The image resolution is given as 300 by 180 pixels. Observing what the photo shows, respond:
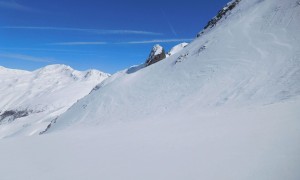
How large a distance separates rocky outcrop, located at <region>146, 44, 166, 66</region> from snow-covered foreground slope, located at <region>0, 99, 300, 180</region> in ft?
130

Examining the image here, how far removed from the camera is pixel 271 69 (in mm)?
21531

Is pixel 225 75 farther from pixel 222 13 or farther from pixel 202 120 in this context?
pixel 222 13

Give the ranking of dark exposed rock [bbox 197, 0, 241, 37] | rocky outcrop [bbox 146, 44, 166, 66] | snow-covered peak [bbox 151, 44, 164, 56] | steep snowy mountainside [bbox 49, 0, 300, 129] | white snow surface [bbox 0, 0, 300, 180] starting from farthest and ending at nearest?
snow-covered peak [bbox 151, 44, 164, 56], rocky outcrop [bbox 146, 44, 166, 66], dark exposed rock [bbox 197, 0, 241, 37], steep snowy mountainside [bbox 49, 0, 300, 129], white snow surface [bbox 0, 0, 300, 180]

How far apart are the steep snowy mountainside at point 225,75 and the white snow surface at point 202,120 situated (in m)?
0.12

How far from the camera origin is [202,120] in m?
11.0

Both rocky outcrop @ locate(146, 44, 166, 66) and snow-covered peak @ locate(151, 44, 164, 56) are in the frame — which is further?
snow-covered peak @ locate(151, 44, 164, 56)

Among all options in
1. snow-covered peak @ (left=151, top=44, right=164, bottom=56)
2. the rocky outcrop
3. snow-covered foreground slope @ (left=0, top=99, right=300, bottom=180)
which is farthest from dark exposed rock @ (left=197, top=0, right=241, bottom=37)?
snow-covered foreground slope @ (left=0, top=99, right=300, bottom=180)

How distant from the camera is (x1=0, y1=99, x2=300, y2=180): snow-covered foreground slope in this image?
4777mm

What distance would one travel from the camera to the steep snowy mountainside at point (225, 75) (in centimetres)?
1956

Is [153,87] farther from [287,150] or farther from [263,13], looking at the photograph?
[287,150]

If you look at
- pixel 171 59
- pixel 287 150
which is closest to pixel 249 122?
pixel 287 150

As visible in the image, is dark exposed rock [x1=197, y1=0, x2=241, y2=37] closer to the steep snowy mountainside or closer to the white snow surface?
the white snow surface

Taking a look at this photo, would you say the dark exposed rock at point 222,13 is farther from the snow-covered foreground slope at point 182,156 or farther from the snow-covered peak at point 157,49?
the snow-covered foreground slope at point 182,156

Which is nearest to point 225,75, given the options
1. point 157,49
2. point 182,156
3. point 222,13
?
point 182,156
